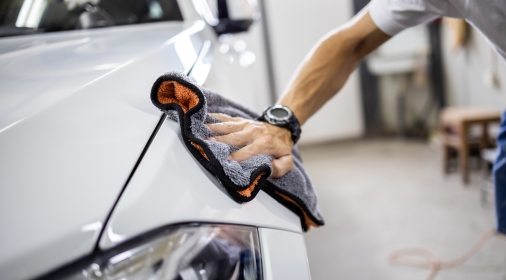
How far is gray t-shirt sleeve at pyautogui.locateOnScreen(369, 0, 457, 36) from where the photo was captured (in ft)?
3.34

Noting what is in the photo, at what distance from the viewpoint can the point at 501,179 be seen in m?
1.22

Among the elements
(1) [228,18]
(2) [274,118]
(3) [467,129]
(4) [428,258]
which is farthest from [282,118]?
(3) [467,129]

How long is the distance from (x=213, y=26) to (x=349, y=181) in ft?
7.48

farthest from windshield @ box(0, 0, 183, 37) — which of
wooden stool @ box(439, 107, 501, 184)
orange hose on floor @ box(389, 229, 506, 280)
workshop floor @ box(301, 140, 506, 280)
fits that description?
wooden stool @ box(439, 107, 501, 184)

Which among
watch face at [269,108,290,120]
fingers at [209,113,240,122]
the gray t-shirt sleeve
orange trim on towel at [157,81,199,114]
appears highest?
orange trim on towel at [157,81,199,114]

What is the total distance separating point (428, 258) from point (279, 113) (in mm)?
1623

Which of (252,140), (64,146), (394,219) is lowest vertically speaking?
(394,219)

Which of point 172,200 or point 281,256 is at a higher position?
point 172,200

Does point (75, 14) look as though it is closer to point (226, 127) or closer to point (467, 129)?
point (226, 127)

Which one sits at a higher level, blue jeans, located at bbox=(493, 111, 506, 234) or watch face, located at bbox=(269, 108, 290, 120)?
watch face, located at bbox=(269, 108, 290, 120)

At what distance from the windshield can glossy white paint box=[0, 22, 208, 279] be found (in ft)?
1.76

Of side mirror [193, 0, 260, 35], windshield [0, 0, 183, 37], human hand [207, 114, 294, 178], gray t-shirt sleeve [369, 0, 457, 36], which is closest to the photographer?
human hand [207, 114, 294, 178]

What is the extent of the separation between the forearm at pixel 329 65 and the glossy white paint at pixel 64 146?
401mm

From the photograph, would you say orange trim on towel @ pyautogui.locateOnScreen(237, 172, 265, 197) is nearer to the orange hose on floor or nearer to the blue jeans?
the blue jeans
